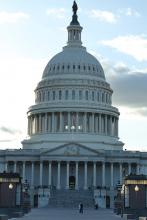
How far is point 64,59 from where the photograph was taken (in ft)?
579

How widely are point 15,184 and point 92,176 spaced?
66166mm

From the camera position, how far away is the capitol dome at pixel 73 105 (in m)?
166

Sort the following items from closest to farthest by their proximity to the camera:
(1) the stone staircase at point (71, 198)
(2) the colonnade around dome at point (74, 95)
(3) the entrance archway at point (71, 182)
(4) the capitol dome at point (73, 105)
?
(1) the stone staircase at point (71, 198) < (3) the entrance archway at point (71, 182) < (4) the capitol dome at point (73, 105) < (2) the colonnade around dome at point (74, 95)

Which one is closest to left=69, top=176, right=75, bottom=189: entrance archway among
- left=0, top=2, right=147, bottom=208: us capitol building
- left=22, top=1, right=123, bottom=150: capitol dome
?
left=0, top=2, right=147, bottom=208: us capitol building

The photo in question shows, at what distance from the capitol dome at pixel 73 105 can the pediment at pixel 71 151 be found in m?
6.26

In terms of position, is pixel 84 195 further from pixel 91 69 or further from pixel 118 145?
pixel 91 69

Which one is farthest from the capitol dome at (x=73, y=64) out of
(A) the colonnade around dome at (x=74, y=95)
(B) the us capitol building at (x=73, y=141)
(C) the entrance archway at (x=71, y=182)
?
(C) the entrance archway at (x=71, y=182)

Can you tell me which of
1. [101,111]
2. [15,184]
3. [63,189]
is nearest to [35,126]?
[101,111]

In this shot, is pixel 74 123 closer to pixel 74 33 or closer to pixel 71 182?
pixel 71 182

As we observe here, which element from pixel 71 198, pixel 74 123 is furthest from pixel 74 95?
pixel 71 198

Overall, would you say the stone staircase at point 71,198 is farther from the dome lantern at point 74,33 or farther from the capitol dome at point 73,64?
the dome lantern at point 74,33

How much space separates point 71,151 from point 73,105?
1819cm

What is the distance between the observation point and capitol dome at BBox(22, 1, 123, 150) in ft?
544

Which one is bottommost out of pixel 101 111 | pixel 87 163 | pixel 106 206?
pixel 106 206
